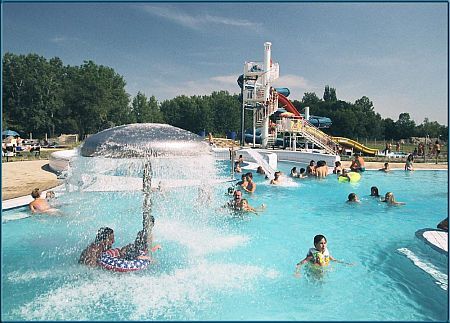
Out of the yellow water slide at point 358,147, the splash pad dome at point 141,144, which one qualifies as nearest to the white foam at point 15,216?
the splash pad dome at point 141,144

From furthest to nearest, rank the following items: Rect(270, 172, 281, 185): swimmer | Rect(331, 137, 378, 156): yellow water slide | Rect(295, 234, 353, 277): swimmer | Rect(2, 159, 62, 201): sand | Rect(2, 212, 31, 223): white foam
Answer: Rect(331, 137, 378, 156): yellow water slide < Rect(270, 172, 281, 185): swimmer < Rect(2, 159, 62, 201): sand < Rect(2, 212, 31, 223): white foam < Rect(295, 234, 353, 277): swimmer

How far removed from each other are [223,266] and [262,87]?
2222 centimetres

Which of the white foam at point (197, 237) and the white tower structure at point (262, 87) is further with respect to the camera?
the white tower structure at point (262, 87)

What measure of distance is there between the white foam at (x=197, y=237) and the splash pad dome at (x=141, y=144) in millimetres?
2592

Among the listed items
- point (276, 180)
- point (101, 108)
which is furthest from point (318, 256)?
point (101, 108)

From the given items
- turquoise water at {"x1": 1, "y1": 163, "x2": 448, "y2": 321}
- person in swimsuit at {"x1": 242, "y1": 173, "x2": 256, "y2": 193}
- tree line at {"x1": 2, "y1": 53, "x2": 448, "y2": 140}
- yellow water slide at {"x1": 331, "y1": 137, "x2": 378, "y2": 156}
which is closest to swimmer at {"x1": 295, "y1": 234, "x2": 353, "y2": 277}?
turquoise water at {"x1": 1, "y1": 163, "x2": 448, "y2": 321}

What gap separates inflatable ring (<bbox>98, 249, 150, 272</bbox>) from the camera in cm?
520

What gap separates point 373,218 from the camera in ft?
31.0

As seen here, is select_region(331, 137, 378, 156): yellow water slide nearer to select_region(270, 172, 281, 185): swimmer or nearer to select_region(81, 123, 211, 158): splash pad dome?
select_region(270, 172, 281, 185): swimmer

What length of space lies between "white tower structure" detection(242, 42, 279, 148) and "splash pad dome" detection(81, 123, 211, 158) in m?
21.7

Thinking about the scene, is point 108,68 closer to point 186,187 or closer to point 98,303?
point 186,187

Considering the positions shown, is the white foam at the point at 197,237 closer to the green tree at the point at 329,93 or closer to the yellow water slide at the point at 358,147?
the yellow water slide at the point at 358,147

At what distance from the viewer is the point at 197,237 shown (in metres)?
7.34

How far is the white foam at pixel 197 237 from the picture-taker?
6.69m
